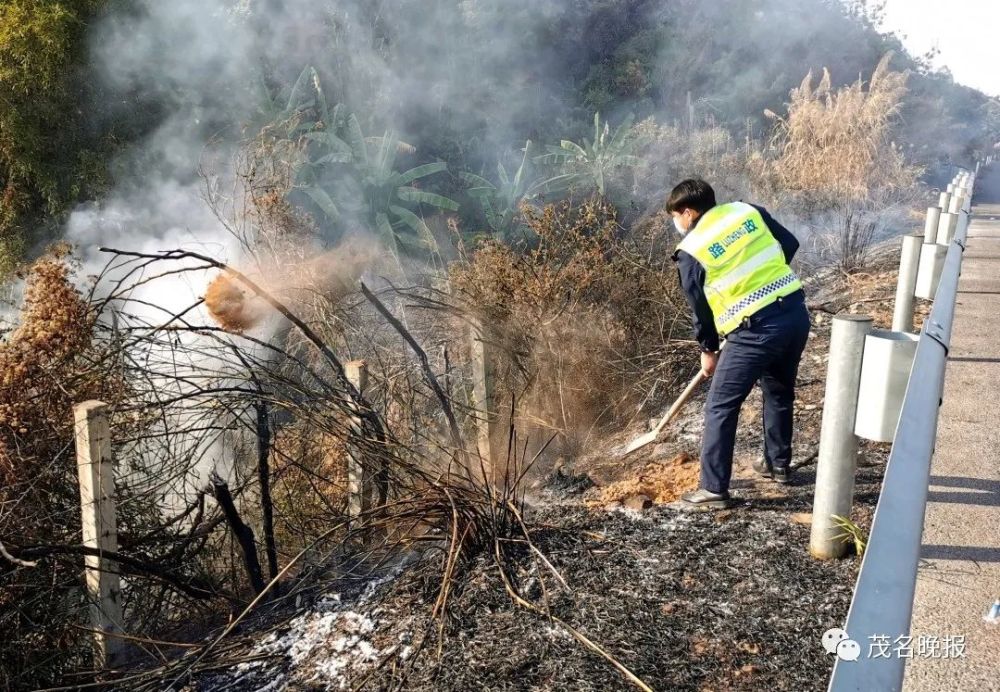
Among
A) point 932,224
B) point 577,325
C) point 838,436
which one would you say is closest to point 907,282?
point 932,224

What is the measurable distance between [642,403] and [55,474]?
172 inches

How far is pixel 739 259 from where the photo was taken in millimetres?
3645

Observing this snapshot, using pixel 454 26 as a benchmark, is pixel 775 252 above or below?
below

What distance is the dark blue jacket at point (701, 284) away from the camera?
12.1 ft

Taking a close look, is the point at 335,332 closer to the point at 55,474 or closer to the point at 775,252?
the point at 55,474

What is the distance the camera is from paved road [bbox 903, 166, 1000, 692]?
7.19 ft

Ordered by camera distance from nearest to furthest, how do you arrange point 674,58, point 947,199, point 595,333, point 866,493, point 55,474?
point 866,493
point 55,474
point 595,333
point 947,199
point 674,58

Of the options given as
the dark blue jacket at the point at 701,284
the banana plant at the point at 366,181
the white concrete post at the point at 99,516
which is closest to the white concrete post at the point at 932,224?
the dark blue jacket at the point at 701,284

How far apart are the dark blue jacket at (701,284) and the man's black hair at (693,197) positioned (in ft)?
0.28

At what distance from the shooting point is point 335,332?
6.26m

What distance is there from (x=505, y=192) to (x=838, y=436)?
1815 cm

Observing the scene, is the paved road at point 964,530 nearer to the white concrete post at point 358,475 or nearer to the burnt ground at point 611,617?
the burnt ground at point 611,617

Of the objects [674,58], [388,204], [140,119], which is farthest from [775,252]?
[674,58]

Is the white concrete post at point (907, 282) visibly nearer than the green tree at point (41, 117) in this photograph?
Yes
